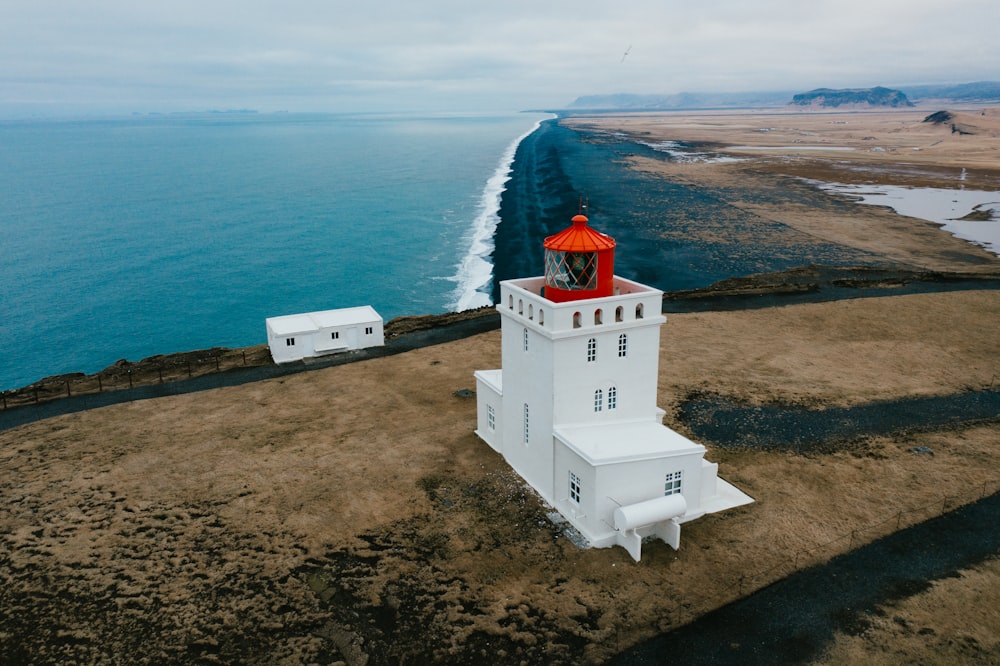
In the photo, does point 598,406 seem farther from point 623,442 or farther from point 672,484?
point 672,484

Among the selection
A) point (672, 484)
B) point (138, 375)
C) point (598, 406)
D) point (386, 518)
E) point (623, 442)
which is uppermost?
point (598, 406)

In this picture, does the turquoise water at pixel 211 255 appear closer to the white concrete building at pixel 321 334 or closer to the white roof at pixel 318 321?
the white roof at pixel 318 321

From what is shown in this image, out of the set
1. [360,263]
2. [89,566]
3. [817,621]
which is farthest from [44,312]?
[817,621]

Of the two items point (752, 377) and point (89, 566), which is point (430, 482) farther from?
point (752, 377)

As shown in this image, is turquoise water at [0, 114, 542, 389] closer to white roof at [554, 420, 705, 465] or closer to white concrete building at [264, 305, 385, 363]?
white concrete building at [264, 305, 385, 363]

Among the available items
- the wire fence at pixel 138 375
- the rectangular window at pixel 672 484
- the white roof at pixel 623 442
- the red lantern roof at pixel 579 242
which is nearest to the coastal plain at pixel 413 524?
the rectangular window at pixel 672 484

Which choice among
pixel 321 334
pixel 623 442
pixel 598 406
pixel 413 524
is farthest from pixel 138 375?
pixel 623 442
